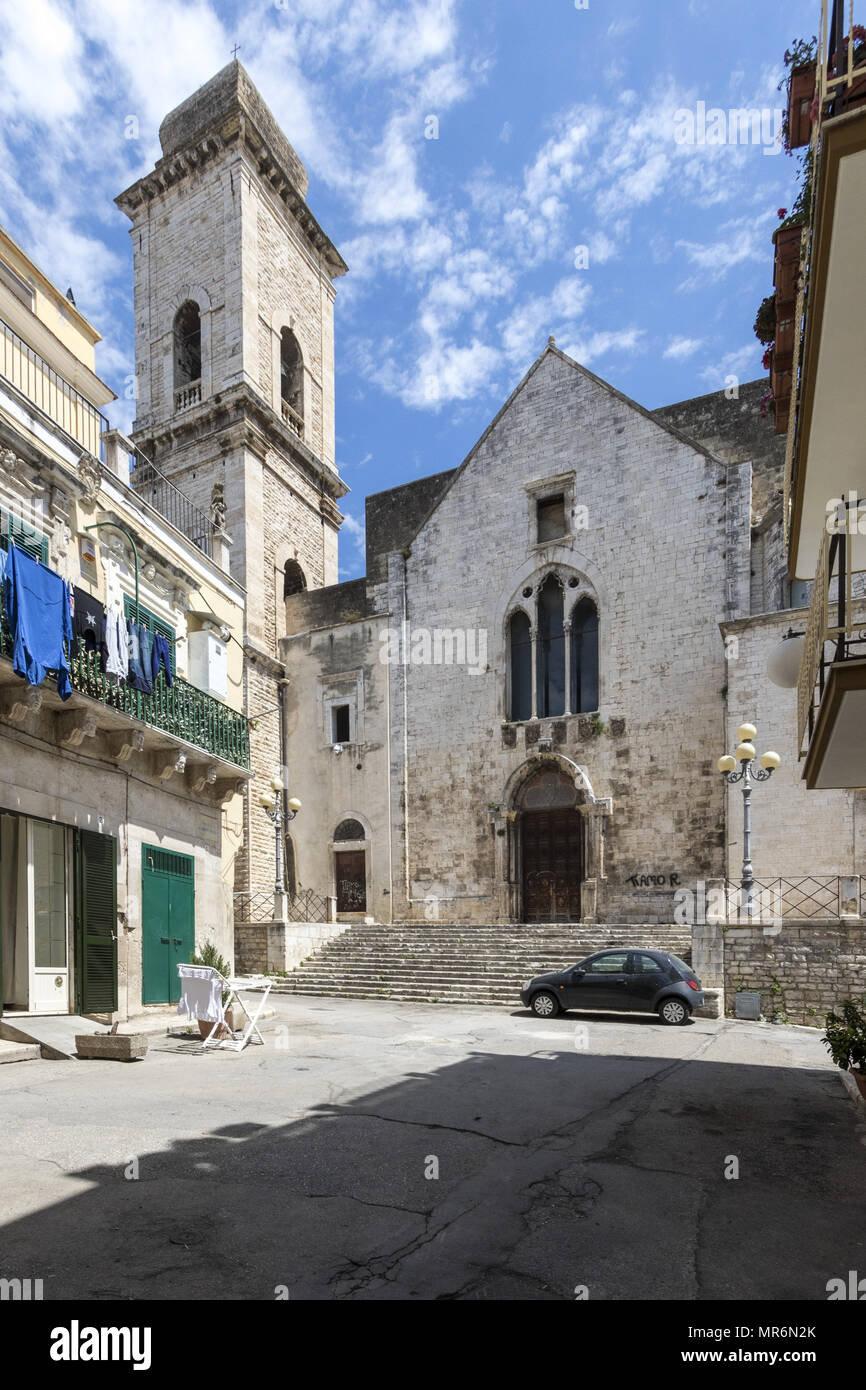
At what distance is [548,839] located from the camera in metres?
24.0

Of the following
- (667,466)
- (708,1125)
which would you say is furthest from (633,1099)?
(667,466)

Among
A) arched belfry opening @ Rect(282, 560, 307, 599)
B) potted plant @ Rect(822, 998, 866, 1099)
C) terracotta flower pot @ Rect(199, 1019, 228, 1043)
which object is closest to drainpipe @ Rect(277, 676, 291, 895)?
arched belfry opening @ Rect(282, 560, 307, 599)

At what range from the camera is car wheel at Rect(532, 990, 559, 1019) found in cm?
1452

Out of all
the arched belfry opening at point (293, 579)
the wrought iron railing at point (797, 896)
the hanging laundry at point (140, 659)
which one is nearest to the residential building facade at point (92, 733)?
the hanging laundry at point (140, 659)

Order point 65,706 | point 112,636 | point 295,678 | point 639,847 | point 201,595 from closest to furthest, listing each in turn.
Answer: point 65,706 < point 112,636 < point 201,595 < point 639,847 < point 295,678

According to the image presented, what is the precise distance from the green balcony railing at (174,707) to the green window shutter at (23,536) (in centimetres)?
140

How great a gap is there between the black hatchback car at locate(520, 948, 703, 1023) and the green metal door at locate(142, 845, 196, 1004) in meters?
5.88

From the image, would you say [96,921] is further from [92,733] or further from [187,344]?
[187,344]

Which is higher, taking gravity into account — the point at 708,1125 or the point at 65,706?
the point at 65,706

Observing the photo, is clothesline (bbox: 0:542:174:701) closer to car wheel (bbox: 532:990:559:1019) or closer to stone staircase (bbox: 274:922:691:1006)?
car wheel (bbox: 532:990:559:1019)

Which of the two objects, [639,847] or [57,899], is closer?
[57,899]
